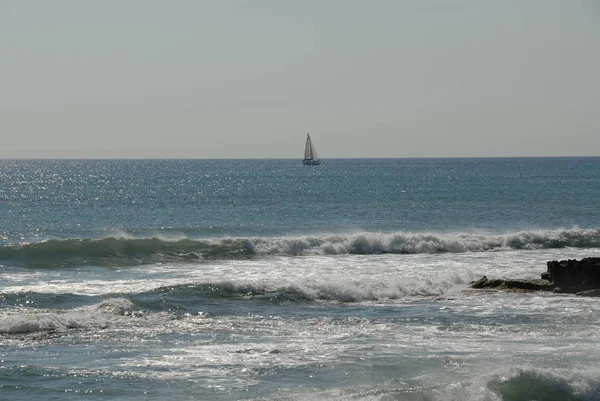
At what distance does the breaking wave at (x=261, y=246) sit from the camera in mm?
43188

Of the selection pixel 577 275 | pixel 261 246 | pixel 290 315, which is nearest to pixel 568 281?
pixel 577 275

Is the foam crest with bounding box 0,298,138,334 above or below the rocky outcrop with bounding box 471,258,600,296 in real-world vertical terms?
below

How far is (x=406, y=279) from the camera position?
117 feet

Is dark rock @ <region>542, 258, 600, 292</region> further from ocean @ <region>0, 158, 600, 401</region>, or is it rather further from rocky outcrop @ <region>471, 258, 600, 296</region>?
ocean @ <region>0, 158, 600, 401</region>

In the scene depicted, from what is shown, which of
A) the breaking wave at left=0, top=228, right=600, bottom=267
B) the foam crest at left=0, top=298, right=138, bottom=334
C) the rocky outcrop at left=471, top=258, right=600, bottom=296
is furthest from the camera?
the breaking wave at left=0, top=228, right=600, bottom=267

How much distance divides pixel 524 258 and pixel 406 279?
12.3 metres

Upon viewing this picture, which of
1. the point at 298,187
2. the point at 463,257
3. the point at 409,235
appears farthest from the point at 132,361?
the point at 298,187

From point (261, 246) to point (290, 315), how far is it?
2089 cm

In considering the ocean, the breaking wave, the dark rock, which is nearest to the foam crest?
the ocean

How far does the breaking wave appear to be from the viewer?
43.2 metres

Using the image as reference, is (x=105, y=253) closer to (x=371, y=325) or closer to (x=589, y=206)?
(x=371, y=325)

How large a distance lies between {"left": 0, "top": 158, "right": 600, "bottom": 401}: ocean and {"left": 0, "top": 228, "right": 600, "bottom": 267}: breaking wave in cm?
13

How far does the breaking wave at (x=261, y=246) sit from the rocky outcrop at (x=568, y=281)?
56.0 ft

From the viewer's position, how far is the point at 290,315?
28422mm
